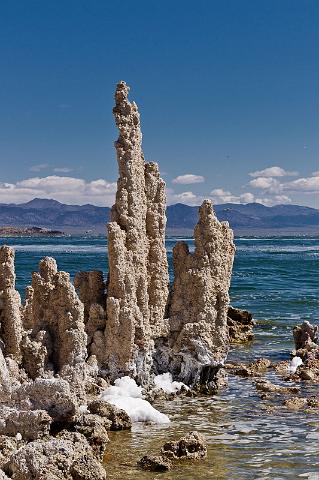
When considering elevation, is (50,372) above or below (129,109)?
below

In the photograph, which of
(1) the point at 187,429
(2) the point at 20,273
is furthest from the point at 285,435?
(2) the point at 20,273

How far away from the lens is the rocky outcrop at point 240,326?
91.5ft

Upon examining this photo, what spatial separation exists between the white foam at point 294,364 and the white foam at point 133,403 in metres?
6.70

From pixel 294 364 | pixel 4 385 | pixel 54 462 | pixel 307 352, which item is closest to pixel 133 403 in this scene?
pixel 4 385

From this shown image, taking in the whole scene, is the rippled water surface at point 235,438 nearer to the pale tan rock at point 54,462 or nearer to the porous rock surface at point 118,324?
the porous rock surface at point 118,324

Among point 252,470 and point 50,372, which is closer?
point 252,470

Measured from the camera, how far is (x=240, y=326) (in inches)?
1138

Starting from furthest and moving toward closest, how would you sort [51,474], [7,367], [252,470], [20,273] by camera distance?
[20,273]
[7,367]
[252,470]
[51,474]

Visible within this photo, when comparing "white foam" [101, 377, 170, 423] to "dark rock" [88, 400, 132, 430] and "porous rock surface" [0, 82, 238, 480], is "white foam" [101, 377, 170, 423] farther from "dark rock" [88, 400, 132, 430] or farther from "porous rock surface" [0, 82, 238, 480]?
"dark rock" [88, 400, 132, 430]

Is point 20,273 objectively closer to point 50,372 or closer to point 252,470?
point 50,372

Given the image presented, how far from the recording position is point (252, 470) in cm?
1313

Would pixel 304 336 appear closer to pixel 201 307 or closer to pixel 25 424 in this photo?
pixel 201 307

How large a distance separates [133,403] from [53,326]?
230 cm

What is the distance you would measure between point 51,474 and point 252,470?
3.52 metres
